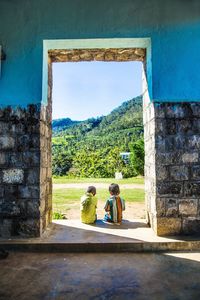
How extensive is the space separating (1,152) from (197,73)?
10.3 ft

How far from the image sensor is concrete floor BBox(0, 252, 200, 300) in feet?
8.21

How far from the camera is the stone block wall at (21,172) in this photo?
161 inches

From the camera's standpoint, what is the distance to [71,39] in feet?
14.1

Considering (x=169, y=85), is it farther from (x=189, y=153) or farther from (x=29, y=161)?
(x=29, y=161)

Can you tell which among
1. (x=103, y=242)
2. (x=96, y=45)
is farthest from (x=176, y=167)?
(x=96, y=45)

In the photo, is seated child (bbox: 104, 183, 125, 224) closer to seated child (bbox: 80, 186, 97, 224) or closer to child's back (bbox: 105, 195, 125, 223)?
child's back (bbox: 105, 195, 125, 223)

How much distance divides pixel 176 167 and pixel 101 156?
642 inches

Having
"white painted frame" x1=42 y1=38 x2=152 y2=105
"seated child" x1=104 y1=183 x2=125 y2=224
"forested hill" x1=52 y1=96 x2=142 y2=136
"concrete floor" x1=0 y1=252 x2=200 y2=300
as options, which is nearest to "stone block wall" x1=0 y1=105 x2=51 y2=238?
"white painted frame" x1=42 y1=38 x2=152 y2=105

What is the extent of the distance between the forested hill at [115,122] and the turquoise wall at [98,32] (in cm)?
2870

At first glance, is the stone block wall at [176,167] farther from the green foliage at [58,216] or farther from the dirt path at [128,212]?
the green foliage at [58,216]

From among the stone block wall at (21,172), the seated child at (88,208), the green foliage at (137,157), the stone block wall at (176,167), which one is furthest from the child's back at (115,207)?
the green foliage at (137,157)

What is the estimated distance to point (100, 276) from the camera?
292 centimetres

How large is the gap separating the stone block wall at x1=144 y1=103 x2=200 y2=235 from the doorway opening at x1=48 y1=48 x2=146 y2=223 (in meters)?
1.20

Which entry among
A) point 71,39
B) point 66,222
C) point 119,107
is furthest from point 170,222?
point 119,107
